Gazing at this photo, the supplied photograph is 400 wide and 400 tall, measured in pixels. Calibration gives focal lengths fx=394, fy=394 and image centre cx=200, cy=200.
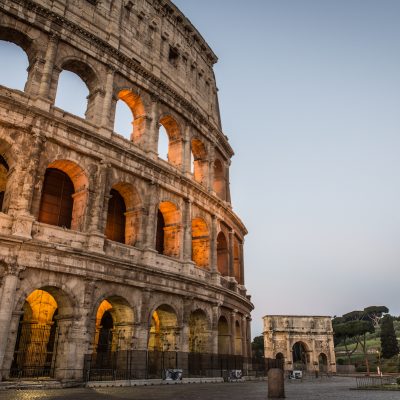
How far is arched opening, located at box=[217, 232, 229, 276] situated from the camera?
23.2 m

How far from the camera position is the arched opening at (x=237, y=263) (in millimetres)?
25203

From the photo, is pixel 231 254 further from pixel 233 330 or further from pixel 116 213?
pixel 116 213

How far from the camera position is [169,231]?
19.3 m

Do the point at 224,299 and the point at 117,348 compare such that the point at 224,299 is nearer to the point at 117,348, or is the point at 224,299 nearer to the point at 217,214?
the point at 217,214

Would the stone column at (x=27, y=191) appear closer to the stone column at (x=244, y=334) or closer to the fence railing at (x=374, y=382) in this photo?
the fence railing at (x=374, y=382)

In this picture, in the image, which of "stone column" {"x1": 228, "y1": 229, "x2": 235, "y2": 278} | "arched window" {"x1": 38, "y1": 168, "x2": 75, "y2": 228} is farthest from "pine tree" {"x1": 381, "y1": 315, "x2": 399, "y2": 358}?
"arched window" {"x1": 38, "y1": 168, "x2": 75, "y2": 228}

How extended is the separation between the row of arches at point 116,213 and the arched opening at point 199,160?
310cm

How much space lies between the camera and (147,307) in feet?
52.2

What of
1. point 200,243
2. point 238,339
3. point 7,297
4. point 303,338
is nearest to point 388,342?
point 303,338

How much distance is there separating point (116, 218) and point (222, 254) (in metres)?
8.17

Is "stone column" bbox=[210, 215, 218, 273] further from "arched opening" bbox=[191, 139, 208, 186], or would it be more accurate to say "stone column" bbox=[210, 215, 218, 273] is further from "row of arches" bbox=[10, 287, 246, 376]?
"arched opening" bbox=[191, 139, 208, 186]

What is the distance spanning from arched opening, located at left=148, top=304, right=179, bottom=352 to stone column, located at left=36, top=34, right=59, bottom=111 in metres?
9.60

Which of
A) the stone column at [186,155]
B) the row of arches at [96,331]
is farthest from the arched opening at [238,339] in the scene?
the stone column at [186,155]

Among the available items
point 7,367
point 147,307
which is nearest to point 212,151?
point 147,307
